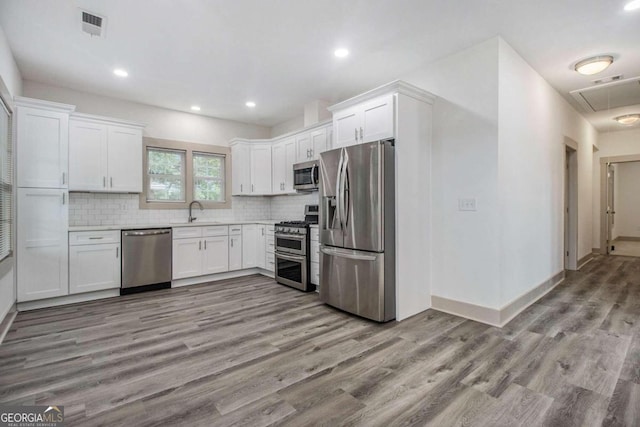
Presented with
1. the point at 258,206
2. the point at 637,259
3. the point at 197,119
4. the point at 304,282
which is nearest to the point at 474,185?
the point at 304,282

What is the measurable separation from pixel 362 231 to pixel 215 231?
2762 millimetres

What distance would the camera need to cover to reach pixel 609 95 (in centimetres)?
459

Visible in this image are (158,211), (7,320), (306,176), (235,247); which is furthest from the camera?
(235,247)

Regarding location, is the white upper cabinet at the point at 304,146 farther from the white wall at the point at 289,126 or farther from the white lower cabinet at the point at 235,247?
the white lower cabinet at the point at 235,247

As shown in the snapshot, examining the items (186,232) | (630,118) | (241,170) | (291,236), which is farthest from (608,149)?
(186,232)

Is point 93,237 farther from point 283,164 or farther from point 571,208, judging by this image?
point 571,208

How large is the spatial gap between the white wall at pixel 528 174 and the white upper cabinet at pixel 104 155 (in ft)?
15.6

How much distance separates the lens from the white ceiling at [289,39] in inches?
102

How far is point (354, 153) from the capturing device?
3.27m

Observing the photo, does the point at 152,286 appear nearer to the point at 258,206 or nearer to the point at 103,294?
the point at 103,294

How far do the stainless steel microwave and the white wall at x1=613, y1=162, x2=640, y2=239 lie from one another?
970 centimetres

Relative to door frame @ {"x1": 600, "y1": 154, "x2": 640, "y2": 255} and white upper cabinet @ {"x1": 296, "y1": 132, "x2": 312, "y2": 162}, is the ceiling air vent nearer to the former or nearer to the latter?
white upper cabinet @ {"x1": 296, "y1": 132, "x2": 312, "y2": 162}

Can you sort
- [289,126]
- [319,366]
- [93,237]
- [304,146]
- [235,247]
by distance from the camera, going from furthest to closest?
[289,126] < [235,247] < [304,146] < [93,237] < [319,366]

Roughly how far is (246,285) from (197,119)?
121 inches
